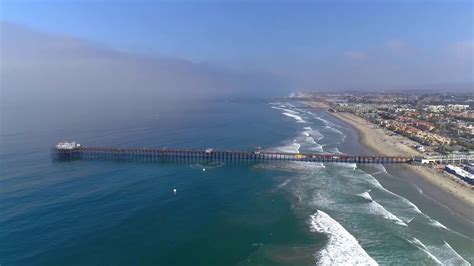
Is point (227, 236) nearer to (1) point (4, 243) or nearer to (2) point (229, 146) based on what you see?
(1) point (4, 243)

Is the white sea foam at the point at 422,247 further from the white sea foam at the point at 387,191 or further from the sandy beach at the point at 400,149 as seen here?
the sandy beach at the point at 400,149

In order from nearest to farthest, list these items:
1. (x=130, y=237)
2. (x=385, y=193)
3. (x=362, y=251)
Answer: (x=362, y=251), (x=130, y=237), (x=385, y=193)

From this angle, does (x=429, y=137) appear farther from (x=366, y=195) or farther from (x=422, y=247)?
(x=422, y=247)

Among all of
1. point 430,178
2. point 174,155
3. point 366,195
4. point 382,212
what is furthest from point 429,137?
→ point 174,155

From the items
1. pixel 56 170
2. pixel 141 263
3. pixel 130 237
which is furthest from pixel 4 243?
pixel 56 170

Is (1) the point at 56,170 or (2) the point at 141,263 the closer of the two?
(2) the point at 141,263

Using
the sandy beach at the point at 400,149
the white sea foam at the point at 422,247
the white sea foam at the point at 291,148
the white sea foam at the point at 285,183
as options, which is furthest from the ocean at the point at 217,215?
the white sea foam at the point at 291,148
